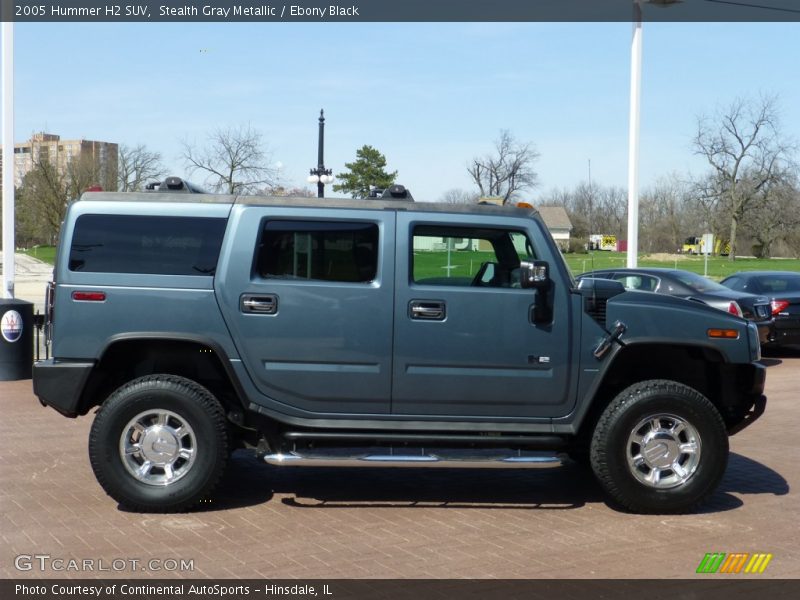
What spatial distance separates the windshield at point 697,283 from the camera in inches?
609

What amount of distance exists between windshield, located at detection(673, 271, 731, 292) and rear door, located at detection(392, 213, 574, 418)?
9.81 meters

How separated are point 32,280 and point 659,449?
33400 mm

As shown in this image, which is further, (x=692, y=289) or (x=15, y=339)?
Result: (x=692, y=289)

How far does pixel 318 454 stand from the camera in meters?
6.17

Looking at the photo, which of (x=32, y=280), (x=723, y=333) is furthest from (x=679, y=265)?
(x=723, y=333)

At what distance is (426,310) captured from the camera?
6219 mm

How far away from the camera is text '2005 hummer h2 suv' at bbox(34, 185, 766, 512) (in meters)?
6.13
